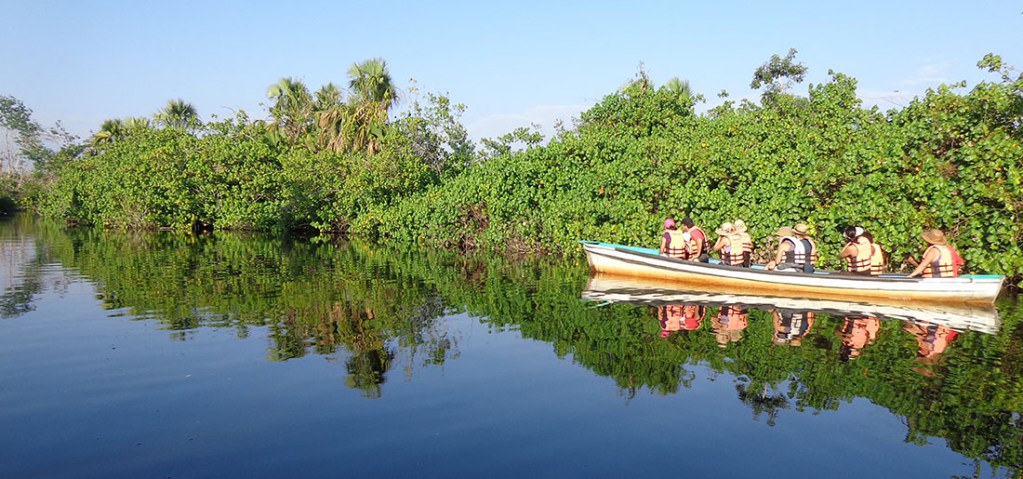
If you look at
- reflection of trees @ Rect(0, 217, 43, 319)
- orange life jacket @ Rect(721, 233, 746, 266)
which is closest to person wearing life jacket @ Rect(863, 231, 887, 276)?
orange life jacket @ Rect(721, 233, 746, 266)

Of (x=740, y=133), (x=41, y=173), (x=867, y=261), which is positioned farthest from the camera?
(x=41, y=173)

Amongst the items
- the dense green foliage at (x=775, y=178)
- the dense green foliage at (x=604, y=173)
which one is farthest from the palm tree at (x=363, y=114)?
the dense green foliage at (x=775, y=178)

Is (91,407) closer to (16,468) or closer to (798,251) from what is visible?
(16,468)

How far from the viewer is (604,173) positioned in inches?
872

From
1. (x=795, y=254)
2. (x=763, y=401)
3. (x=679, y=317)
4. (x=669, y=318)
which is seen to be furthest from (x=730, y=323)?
(x=763, y=401)

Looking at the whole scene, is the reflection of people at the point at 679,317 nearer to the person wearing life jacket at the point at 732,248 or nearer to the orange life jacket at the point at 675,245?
the person wearing life jacket at the point at 732,248

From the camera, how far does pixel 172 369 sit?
8836mm

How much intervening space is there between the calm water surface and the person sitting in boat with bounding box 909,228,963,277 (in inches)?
37.6

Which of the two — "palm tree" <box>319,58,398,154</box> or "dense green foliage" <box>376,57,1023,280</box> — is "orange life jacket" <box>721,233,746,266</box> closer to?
"dense green foliage" <box>376,57,1023,280</box>

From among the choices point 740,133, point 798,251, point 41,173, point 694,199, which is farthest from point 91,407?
point 41,173

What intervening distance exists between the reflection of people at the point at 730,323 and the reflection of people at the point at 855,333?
1.46m

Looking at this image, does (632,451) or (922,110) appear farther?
(922,110)

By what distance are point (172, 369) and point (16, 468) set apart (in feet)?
10.2

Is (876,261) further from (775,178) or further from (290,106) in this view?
(290,106)
